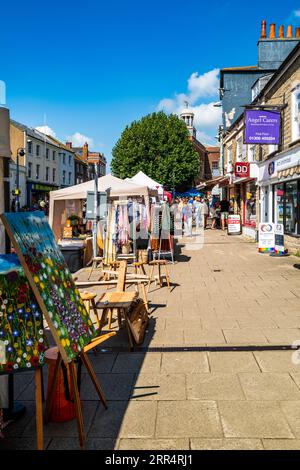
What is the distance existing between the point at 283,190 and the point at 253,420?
12541 mm

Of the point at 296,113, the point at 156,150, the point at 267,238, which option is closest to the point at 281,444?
the point at 267,238

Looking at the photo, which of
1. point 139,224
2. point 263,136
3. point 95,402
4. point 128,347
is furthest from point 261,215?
point 95,402

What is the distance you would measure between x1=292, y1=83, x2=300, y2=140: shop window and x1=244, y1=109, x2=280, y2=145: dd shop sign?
0.86m

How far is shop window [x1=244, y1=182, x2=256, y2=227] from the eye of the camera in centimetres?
2034

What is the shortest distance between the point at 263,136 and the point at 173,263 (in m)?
5.55

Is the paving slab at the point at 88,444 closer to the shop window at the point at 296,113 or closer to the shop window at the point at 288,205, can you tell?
the shop window at the point at 288,205

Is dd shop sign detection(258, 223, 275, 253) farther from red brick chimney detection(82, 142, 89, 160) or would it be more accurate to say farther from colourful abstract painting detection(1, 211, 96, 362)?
red brick chimney detection(82, 142, 89, 160)

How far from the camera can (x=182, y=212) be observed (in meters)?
24.6

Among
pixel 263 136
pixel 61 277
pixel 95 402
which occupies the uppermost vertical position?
pixel 263 136

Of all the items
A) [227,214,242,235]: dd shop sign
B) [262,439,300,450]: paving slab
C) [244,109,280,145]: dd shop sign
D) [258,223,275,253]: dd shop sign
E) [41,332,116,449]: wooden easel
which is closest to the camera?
[262,439,300,450]: paving slab

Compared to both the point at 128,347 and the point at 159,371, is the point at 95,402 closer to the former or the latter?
the point at 159,371

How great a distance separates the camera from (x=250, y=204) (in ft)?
70.0

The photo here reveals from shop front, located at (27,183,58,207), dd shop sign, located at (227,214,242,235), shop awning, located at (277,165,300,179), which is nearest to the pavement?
shop awning, located at (277,165,300,179)
